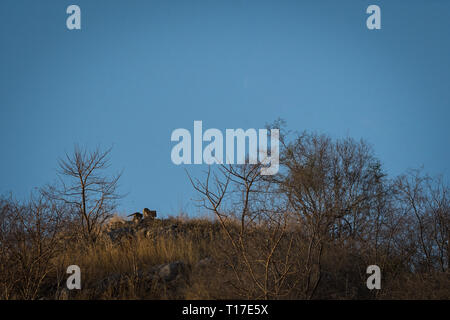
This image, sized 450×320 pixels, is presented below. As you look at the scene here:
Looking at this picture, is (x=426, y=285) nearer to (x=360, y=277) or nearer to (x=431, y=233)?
(x=360, y=277)

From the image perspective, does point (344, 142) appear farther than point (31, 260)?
Yes

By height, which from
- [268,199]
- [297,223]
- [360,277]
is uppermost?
[268,199]

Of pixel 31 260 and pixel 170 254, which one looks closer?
pixel 31 260

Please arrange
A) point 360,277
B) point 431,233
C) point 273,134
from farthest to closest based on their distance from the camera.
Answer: point 273,134, point 431,233, point 360,277

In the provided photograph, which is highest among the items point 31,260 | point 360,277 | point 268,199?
point 268,199

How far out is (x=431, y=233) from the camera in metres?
8.92

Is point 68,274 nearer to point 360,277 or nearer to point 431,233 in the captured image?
point 360,277
